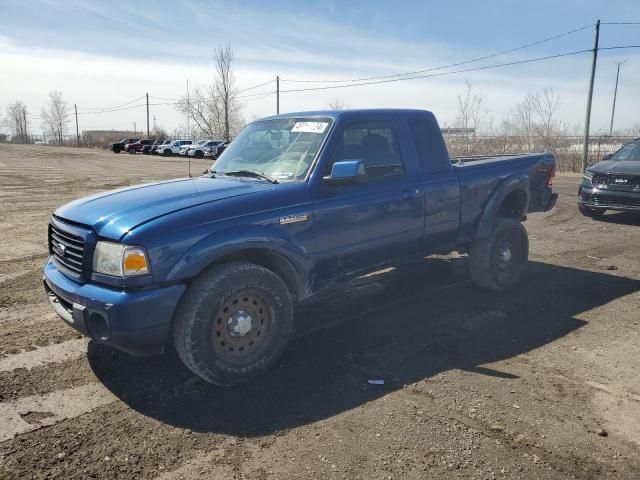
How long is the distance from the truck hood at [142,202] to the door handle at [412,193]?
4.52 feet

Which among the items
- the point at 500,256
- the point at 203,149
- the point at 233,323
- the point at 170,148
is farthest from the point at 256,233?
the point at 170,148

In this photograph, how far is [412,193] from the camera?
488cm

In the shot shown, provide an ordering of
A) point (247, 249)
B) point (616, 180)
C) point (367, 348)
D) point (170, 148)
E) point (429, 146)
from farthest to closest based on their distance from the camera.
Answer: point (170, 148) → point (616, 180) → point (429, 146) → point (367, 348) → point (247, 249)

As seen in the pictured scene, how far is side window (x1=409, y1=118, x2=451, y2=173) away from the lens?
16.8ft

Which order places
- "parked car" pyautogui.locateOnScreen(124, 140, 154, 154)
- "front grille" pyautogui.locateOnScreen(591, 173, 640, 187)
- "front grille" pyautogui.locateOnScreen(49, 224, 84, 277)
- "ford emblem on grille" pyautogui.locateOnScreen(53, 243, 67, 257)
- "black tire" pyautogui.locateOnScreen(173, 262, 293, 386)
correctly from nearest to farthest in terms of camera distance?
"black tire" pyautogui.locateOnScreen(173, 262, 293, 386)
"front grille" pyautogui.locateOnScreen(49, 224, 84, 277)
"ford emblem on grille" pyautogui.locateOnScreen(53, 243, 67, 257)
"front grille" pyautogui.locateOnScreen(591, 173, 640, 187)
"parked car" pyautogui.locateOnScreen(124, 140, 154, 154)

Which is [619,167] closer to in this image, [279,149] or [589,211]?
[589,211]

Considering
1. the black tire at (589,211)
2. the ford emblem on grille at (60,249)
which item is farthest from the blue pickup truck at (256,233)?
the black tire at (589,211)

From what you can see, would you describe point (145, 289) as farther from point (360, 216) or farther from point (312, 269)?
point (360, 216)

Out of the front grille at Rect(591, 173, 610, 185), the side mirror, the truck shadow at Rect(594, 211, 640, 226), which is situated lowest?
the truck shadow at Rect(594, 211, 640, 226)

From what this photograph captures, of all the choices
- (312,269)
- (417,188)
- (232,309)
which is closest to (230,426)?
(232,309)

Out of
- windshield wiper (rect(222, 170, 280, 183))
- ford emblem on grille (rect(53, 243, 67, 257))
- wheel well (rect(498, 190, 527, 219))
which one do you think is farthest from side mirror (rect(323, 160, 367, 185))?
wheel well (rect(498, 190, 527, 219))

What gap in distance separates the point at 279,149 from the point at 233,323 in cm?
166

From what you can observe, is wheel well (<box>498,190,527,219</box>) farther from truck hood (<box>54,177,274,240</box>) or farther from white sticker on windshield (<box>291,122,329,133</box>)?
truck hood (<box>54,177,274,240</box>)

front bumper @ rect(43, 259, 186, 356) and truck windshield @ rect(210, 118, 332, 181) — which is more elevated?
truck windshield @ rect(210, 118, 332, 181)
